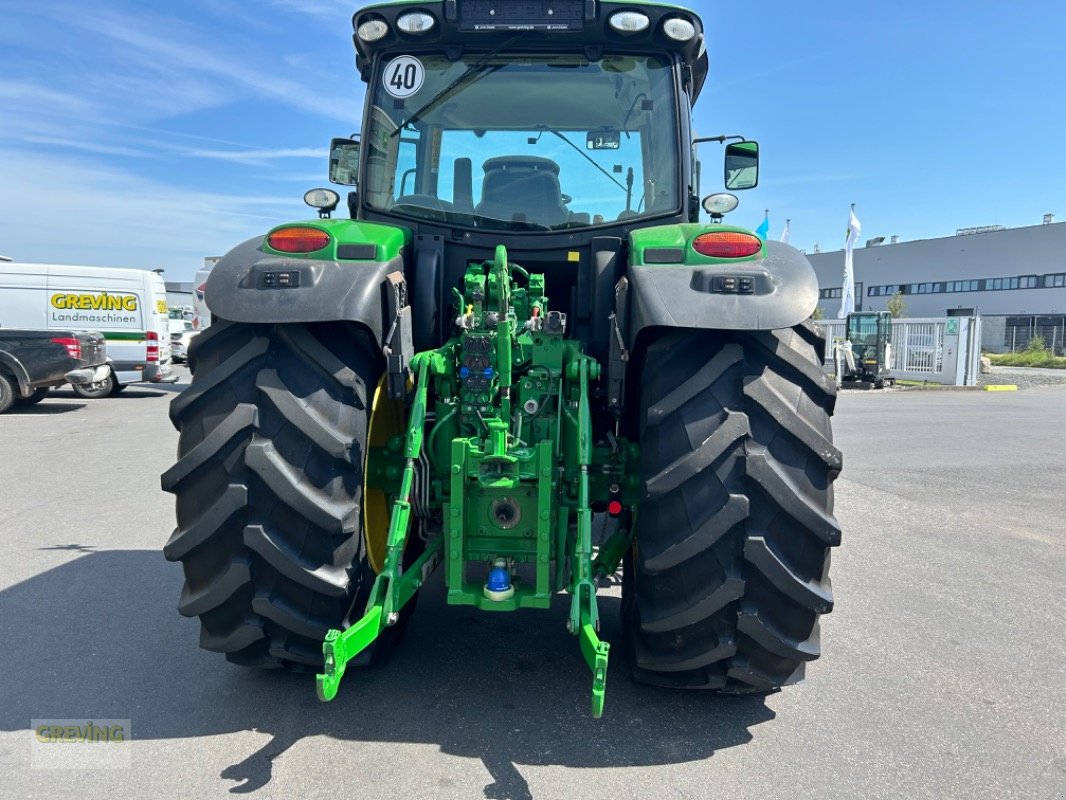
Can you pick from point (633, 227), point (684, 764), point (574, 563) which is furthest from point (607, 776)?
point (633, 227)

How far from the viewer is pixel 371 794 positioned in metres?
2.55

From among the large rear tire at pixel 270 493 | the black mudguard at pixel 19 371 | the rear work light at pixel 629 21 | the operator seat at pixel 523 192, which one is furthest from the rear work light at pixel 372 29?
the black mudguard at pixel 19 371

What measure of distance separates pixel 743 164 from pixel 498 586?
110 inches

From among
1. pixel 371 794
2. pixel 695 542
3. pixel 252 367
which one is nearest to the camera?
pixel 371 794

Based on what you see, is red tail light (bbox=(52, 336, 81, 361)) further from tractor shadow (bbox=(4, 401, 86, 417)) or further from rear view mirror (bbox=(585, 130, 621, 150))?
rear view mirror (bbox=(585, 130, 621, 150))

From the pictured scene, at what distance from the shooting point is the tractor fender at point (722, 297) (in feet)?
9.13

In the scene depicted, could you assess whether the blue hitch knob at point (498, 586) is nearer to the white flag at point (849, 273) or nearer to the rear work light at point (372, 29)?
the rear work light at point (372, 29)

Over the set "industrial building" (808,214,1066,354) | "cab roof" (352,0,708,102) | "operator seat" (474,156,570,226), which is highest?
"industrial building" (808,214,1066,354)

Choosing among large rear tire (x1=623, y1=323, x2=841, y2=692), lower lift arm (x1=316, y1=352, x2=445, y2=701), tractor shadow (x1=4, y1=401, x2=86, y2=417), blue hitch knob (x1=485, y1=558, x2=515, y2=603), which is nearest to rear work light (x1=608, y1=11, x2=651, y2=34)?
large rear tire (x1=623, y1=323, x2=841, y2=692)

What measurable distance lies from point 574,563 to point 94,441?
31.1ft

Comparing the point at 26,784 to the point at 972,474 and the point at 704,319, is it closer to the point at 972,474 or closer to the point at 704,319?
the point at 704,319

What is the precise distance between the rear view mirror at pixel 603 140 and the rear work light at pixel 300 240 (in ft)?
4.84

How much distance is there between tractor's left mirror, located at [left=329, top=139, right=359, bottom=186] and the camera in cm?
454

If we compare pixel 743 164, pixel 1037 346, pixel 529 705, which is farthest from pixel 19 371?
pixel 1037 346
